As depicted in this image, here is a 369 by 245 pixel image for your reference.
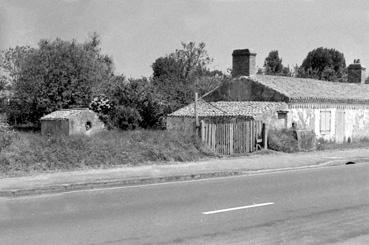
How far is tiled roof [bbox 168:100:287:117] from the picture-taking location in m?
29.6

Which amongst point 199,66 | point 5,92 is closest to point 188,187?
point 5,92

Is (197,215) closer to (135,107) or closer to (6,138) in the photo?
(6,138)

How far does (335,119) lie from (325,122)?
1087 millimetres

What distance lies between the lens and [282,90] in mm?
32219

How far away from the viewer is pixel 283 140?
87.0 feet

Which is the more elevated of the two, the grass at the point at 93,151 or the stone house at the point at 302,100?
the stone house at the point at 302,100

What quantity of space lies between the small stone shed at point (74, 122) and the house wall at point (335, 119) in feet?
43.5

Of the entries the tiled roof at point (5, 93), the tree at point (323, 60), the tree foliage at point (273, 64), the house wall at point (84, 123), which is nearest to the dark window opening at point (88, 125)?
the house wall at point (84, 123)

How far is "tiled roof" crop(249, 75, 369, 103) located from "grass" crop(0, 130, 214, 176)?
10.9m

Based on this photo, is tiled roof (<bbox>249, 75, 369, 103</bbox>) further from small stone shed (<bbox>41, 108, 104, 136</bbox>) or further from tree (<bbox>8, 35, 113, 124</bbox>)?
tree (<bbox>8, 35, 113, 124</bbox>)

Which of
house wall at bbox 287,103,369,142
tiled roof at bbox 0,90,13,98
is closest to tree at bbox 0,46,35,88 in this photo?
tiled roof at bbox 0,90,13,98

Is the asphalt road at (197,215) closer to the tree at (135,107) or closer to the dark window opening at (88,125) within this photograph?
the tree at (135,107)

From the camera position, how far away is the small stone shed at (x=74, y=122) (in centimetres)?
3747

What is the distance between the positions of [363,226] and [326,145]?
20843mm
